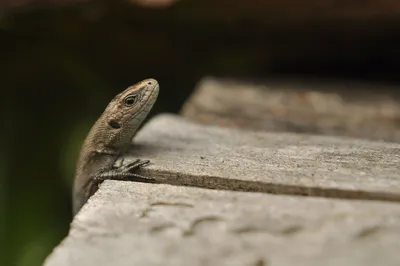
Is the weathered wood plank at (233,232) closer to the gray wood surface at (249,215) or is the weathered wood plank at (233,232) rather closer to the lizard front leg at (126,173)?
the gray wood surface at (249,215)

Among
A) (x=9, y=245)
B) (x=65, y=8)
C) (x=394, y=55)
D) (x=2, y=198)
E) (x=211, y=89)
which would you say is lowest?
(x=9, y=245)

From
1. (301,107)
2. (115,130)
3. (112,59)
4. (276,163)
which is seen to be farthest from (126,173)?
(112,59)

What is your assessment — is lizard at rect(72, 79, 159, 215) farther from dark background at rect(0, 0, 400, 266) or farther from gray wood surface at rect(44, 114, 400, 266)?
dark background at rect(0, 0, 400, 266)

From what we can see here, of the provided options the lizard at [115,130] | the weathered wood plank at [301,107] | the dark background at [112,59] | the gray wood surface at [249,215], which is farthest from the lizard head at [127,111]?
the dark background at [112,59]

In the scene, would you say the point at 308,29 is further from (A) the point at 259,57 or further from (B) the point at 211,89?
(B) the point at 211,89

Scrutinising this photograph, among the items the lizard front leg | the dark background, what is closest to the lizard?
the lizard front leg

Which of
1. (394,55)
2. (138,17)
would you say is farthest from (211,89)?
(394,55)

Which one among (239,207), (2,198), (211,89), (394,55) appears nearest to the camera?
(239,207)
